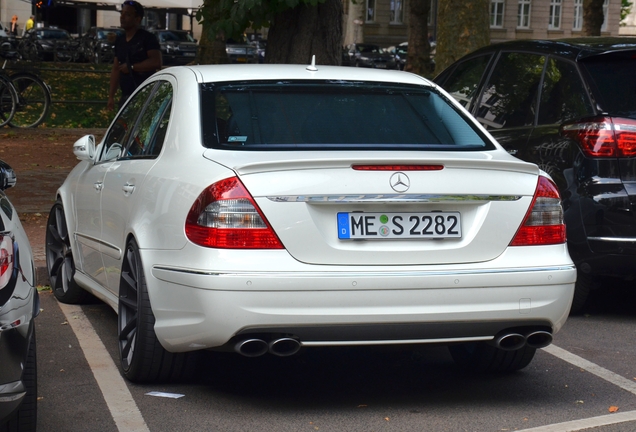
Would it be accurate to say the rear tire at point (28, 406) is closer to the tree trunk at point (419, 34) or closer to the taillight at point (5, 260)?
the taillight at point (5, 260)

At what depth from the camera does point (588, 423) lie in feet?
14.8

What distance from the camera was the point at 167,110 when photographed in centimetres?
523

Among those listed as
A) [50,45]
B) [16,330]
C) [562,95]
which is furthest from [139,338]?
[50,45]

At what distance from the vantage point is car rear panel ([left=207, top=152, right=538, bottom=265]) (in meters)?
4.27

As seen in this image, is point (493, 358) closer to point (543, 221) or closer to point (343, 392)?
point (343, 392)

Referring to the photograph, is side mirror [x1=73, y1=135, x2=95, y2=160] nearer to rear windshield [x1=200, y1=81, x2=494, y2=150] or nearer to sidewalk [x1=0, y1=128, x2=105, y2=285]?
rear windshield [x1=200, y1=81, x2=494, y2=150]

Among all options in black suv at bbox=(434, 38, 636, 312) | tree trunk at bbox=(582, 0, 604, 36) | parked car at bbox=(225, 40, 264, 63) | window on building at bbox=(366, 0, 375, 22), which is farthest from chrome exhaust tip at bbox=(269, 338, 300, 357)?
window on building at bbox=(366, 0, 375, 22)

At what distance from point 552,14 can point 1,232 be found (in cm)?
7212

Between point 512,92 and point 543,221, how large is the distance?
2.78 m

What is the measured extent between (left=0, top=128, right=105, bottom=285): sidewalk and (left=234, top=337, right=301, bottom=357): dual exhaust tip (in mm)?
3447

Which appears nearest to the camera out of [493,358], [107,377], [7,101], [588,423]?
[588,423]

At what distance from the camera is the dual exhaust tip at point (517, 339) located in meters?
4.53

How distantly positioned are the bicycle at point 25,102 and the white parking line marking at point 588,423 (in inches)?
507

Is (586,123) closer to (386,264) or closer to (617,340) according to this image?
(617,340)
